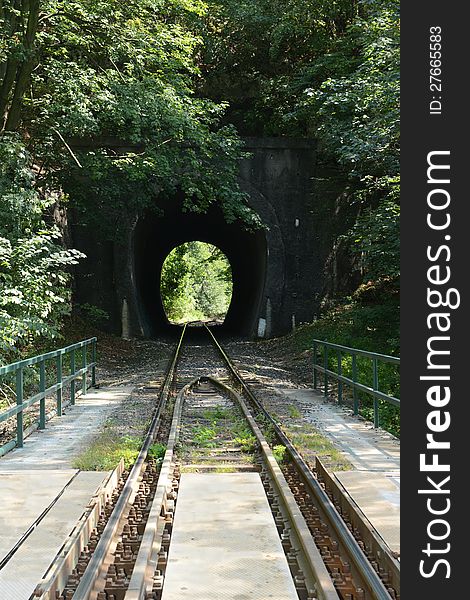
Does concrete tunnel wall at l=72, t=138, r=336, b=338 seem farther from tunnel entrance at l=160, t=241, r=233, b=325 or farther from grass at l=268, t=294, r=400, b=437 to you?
tunnel entrance at l=160, t=241, r=233, b=325

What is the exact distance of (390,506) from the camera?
17.7 feet

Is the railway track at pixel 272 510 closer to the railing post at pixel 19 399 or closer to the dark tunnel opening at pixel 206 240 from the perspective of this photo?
the railing post at pixel 19 399

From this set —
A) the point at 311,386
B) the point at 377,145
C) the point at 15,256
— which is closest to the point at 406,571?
the point at 15,256

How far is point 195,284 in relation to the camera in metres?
63.2

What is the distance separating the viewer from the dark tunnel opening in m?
24.1

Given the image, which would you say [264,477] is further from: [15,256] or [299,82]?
[299,82]

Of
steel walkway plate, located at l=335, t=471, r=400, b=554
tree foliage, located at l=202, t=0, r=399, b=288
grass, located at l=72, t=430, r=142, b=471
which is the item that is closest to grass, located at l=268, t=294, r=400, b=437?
tree foliage, located at l=202, t=0, r=399, b=288

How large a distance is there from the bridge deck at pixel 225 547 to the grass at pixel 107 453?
103 centimetres

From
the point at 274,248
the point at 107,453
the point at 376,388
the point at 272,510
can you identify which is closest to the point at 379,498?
the point at 272,510

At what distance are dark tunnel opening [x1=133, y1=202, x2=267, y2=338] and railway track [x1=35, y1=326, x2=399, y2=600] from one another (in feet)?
46.4

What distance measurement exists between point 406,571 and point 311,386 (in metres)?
10.8

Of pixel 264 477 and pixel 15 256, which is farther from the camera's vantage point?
pixel 15 256

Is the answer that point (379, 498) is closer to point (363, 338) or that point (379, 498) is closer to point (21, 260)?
point (21, 260)

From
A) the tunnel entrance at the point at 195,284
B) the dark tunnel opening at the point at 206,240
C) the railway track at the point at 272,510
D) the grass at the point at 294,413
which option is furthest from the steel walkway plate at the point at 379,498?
the tunnel entrance at the point at 195,284
